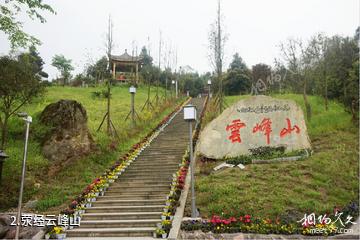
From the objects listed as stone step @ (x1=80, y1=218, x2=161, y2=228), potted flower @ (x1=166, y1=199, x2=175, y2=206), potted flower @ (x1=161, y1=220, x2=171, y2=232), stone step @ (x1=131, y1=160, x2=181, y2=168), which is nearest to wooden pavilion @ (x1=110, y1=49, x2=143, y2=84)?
stone step @ (x1=131, y1=160, x2=181, y2=168)

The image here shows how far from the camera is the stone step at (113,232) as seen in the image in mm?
8250

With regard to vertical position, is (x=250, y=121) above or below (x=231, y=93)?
below

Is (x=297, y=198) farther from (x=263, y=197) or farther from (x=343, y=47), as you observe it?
(x=343, y=47)

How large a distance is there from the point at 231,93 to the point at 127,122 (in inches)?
797

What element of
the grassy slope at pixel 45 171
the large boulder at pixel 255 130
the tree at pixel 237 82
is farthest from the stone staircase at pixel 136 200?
the tree at pixel 237 82

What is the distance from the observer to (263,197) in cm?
928

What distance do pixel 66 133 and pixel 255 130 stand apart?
7.66 m

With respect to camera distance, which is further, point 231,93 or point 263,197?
point 231,93

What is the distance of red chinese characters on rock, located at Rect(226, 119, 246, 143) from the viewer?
13.0 m

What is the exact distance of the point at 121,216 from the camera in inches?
363

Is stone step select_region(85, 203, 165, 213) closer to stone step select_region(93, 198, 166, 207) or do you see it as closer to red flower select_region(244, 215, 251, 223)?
stone step select_region(93, 198, 166, 207)

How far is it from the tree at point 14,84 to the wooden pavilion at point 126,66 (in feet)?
87.2

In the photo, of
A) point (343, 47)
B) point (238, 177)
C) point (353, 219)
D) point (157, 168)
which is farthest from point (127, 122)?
point (343, 47)

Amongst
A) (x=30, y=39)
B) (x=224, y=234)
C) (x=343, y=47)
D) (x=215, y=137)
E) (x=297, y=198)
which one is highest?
(x=343, y=47)
